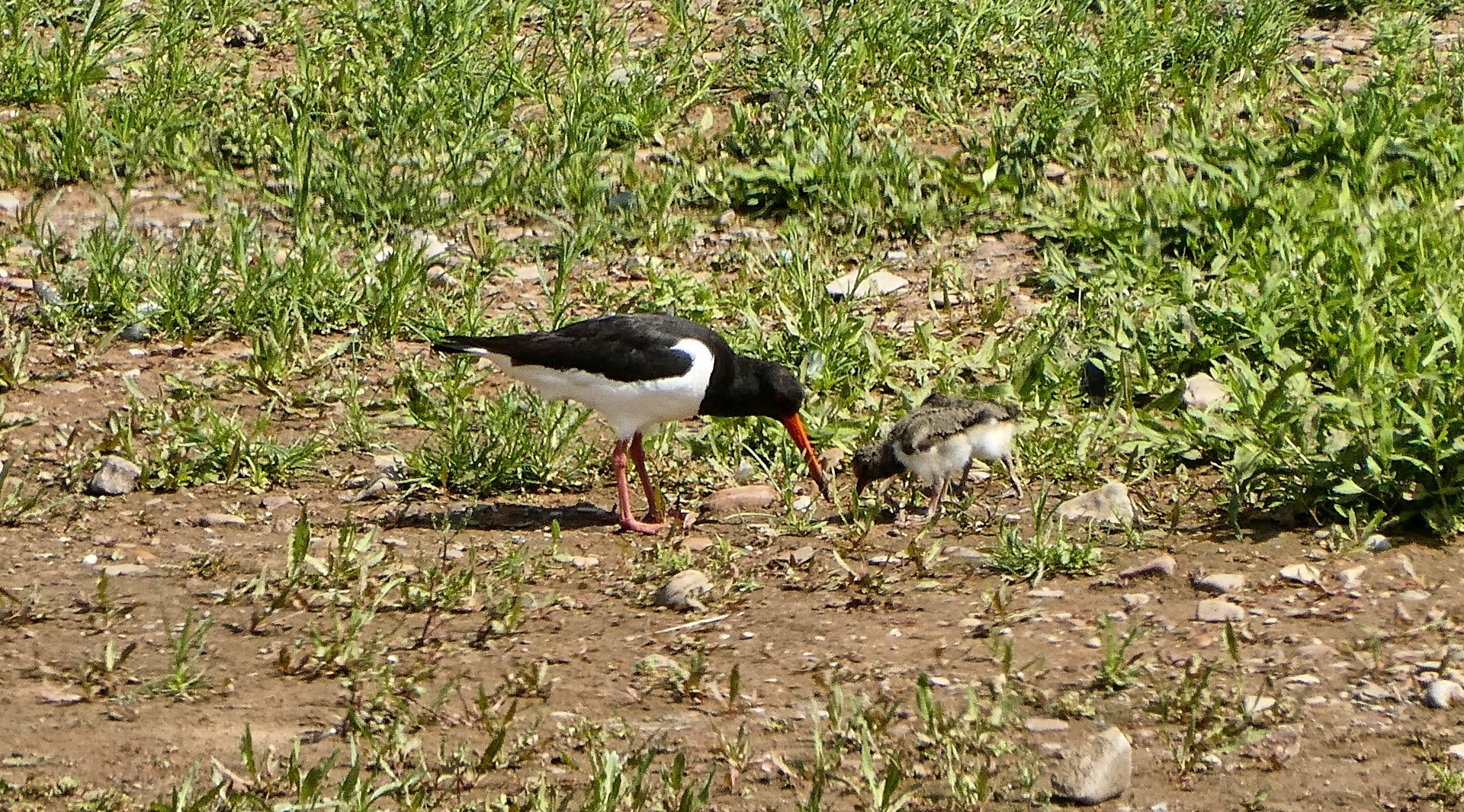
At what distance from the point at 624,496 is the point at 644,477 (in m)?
0.19

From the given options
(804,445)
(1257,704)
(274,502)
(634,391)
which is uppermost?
(1257,704)

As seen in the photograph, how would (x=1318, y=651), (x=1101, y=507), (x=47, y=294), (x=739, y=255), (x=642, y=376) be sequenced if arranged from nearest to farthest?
(x=1318, y=651) → (x=1101, y=507) → (x=642, y=376) → (x=47, y=294) → (x=739, y=255)

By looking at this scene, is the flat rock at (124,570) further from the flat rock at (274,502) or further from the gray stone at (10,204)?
the gray stone at (10,204)

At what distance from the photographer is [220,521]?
22.2ft

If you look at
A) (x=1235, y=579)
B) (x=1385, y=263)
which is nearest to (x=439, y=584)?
(x=1235, y=579)

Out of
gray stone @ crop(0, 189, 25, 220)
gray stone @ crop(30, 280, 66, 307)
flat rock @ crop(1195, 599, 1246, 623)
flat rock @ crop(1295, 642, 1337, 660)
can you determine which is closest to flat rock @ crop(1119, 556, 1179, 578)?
flat rock @ crop(1195, 599, 1246, 623)

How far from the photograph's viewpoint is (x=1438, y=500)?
6.01m

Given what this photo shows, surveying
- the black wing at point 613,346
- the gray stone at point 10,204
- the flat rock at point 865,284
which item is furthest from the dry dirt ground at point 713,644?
the gray stone at point 10,204

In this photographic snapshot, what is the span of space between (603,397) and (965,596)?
1.83 meters

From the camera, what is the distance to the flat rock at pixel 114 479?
22.9 ft

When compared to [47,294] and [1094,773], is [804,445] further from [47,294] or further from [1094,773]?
[47,294]

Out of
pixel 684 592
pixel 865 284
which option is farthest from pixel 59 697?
pixel 865 284

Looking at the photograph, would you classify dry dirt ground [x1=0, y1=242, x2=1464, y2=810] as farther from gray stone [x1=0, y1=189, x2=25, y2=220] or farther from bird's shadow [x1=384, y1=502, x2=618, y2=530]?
gray stone [x1=0, y1=189, x2=25, y2=220]

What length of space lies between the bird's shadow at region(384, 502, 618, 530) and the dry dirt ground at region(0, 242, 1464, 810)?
0.02 m
